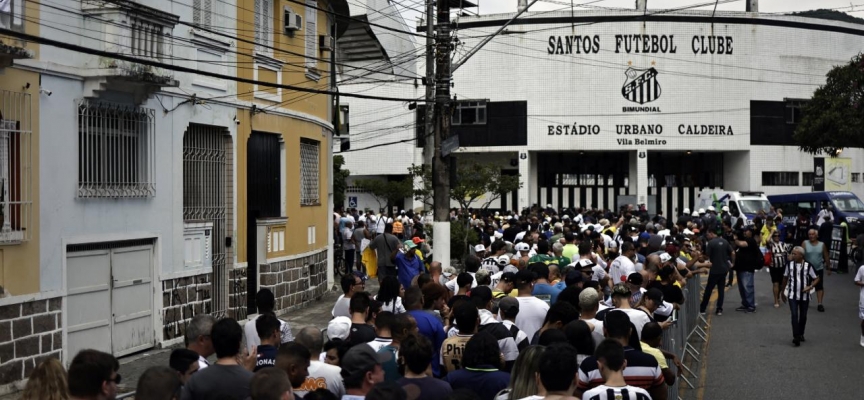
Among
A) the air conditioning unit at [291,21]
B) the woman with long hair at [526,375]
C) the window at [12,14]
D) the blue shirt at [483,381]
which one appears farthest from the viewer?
the air conditioning unit at [291,21]

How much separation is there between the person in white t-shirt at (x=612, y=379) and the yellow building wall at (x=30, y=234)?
8024 mm

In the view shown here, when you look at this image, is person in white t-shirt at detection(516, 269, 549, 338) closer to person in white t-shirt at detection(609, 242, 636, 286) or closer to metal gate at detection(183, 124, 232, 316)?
person in white t-shirt at detection(609, 242, 636, 286)

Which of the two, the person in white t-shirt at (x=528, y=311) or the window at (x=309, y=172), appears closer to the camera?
the person in white t-shirt at (x=528, y=311)

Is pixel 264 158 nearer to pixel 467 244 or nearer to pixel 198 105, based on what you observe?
pixel 198 105

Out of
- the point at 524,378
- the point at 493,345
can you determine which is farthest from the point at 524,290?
the point at 524,378

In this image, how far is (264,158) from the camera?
734 inches

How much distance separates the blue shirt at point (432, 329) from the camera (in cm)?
865

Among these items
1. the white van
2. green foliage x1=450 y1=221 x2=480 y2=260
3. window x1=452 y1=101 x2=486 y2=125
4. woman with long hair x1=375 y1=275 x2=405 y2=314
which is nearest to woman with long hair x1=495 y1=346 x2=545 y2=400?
woman with long hair x1=375 y1=275 x2=405 y2=314

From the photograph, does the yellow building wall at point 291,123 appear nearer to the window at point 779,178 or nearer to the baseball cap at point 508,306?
the baseball cap at point 508,306

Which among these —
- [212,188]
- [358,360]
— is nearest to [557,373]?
[358,360]

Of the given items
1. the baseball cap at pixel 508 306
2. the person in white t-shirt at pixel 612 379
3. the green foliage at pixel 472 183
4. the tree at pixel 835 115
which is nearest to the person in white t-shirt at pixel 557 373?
the person in white t-shirt at pixel 612 379

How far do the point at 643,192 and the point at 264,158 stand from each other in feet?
125

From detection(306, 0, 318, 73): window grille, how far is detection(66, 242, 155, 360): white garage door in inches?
288

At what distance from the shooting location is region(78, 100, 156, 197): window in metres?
13.3
